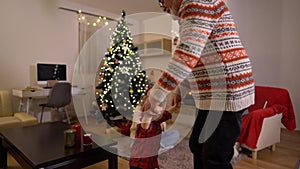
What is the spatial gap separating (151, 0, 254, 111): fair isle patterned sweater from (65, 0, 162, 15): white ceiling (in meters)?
3.48

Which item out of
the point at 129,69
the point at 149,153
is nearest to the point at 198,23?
the point at 149,153

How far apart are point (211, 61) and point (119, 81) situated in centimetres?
239

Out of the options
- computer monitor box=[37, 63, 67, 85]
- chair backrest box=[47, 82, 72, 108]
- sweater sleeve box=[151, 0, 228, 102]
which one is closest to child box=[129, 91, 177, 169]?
sweater sleeve box=[151, 0, 228, 102]

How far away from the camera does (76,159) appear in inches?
52.7

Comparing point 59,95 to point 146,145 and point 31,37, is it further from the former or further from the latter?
point 146,145

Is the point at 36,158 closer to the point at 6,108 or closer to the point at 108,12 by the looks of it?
the point at 6,108

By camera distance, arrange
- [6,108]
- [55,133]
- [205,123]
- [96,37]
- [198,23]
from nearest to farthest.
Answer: [198,23], [205,123], [55,133], [6,108], [96,37]

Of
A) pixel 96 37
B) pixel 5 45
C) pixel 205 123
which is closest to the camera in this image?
pixel 205 123

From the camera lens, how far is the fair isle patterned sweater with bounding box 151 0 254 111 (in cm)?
60

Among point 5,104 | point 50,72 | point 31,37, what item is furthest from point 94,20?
point 5,104

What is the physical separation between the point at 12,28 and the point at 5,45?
1.00 feet

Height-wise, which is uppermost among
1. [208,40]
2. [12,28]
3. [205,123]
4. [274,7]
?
[274,7]

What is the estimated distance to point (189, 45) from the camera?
1.97 feet

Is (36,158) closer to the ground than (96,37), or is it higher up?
closer to the ground
